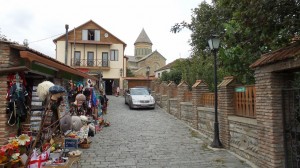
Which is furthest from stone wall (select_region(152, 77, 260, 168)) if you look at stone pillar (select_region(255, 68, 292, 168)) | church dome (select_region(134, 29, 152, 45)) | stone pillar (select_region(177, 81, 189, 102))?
church dome (select_region(134, 29, 152, 45))

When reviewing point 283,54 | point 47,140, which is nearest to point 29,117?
point 47,140

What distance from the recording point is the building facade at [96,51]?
130ft

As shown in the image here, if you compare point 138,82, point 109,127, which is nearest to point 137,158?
point 109,127

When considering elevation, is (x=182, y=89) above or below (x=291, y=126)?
above

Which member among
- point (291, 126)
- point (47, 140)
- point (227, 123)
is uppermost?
point (291, 126)

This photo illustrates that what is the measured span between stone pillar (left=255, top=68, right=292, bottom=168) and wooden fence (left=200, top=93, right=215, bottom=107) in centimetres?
444

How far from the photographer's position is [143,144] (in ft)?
32.5

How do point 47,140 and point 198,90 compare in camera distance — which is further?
point 198,90

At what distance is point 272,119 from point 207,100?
5.49m

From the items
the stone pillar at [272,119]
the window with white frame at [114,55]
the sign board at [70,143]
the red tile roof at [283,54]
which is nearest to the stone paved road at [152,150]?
the sign board at [70,143]

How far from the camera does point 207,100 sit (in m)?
11.8

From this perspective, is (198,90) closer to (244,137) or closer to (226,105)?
(226,105)

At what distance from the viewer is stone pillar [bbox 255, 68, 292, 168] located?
6.25 meters

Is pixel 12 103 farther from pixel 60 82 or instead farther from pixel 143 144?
pixel 143 144
